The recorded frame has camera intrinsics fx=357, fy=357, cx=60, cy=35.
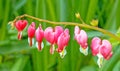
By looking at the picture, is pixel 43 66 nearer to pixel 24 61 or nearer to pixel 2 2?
pixel 24 61

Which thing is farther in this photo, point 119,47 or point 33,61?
point 33,61

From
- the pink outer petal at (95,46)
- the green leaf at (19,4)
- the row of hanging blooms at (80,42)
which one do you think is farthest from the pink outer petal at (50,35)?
the green leaf at (19,4)

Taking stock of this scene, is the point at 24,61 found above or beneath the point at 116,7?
beneath

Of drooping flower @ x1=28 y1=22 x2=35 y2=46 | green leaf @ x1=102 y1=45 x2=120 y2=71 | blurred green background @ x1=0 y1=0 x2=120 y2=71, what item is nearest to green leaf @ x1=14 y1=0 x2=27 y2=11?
blurred green background @ x1=0 y1=0 x2=120 y2=71

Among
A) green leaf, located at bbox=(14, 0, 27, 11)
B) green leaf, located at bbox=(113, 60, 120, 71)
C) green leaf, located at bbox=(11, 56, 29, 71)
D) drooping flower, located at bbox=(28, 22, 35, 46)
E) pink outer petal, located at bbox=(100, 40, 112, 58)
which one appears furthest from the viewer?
green leaf, located at bbox=(14, 0, 27, 11)

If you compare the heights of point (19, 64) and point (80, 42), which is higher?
point (80, 42)

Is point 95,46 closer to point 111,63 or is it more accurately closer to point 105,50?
point 105,50

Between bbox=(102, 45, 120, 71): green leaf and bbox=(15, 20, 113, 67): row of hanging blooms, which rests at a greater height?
bbox=(15, 20, 113, 67): row of hanging blooms

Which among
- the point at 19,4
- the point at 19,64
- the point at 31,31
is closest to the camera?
the point at 31,31

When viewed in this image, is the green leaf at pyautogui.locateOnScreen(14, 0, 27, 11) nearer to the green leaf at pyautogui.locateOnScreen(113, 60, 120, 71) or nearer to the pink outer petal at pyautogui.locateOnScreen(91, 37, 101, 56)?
the green leaf at pyautogui.locateOnScreen(113, 60, 120, 71)

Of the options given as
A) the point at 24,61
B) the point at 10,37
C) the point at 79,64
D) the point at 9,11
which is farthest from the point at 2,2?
the point at 79,64

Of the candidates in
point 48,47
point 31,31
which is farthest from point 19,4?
point 31,31
